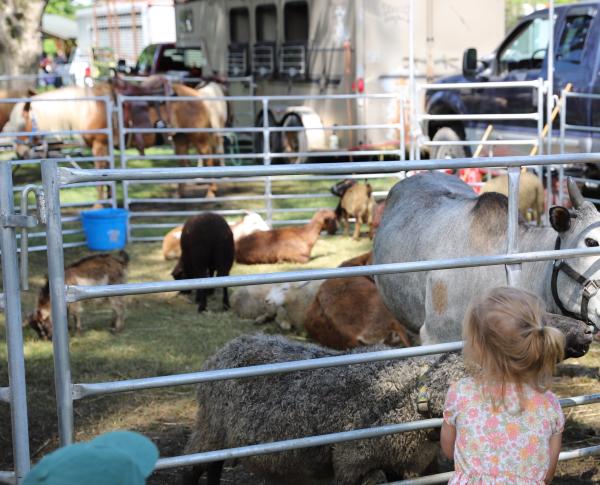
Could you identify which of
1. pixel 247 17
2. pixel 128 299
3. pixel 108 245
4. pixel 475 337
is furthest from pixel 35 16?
pixel 475 337

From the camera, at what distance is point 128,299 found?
8.23m

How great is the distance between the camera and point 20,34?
17.3 metres

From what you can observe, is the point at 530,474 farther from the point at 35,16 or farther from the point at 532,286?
the point at 35,16

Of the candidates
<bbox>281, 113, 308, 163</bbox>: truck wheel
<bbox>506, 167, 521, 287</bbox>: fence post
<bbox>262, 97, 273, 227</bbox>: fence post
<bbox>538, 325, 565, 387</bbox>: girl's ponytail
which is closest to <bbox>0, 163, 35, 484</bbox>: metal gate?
<bbox>538, 325, 565, 387</bbox>: girl's ponytail

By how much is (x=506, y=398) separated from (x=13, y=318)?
65.8 inches

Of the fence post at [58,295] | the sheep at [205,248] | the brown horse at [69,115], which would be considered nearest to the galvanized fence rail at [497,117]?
the sheep at [205,248]

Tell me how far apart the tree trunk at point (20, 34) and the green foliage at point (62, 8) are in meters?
39.0

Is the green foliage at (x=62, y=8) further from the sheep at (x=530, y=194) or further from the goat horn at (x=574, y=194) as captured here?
the goat horn at (x=574, y=194)

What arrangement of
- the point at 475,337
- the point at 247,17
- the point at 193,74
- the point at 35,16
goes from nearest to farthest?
the point at 475,337 < the point at 35,16 < the point at 247,17 < the point at 193,74

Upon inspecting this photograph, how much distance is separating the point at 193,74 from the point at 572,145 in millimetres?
12545

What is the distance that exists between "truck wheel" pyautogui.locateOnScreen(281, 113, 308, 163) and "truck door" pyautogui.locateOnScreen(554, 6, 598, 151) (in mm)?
5415

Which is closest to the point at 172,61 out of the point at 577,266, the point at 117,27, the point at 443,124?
the point at 443,124

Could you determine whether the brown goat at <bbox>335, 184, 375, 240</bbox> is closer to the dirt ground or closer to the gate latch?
the dirt ground

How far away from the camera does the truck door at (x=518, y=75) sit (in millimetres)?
11141
